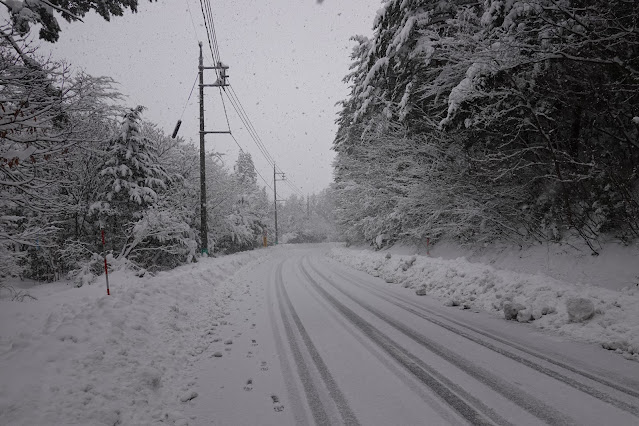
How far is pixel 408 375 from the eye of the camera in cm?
396

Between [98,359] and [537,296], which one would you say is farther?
[537,296]

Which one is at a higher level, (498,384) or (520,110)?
(520,110)

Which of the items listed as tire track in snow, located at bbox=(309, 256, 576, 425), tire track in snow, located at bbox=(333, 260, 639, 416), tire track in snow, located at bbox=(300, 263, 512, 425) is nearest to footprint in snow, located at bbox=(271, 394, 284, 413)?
tire track in snow, located at bbox=(300, 263, 512, 425)

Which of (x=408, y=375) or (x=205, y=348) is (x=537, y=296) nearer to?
(x=408, y=375)

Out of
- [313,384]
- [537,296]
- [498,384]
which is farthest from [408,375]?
[537,296]

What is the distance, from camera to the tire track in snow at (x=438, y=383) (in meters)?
3.00

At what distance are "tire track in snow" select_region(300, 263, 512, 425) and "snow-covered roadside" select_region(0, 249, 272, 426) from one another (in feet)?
9.07

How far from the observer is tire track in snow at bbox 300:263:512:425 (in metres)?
3.00

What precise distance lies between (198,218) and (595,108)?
1955 cm

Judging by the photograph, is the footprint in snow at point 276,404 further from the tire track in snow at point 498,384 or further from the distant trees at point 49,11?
the distant trees at point 49,11

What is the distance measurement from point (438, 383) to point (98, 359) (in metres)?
4.25

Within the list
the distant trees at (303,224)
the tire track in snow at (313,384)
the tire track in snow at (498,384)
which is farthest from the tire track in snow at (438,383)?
the distant trees at (303,224)

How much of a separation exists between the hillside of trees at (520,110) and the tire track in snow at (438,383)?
5.68 m

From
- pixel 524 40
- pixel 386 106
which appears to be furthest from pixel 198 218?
pixel 524 40
